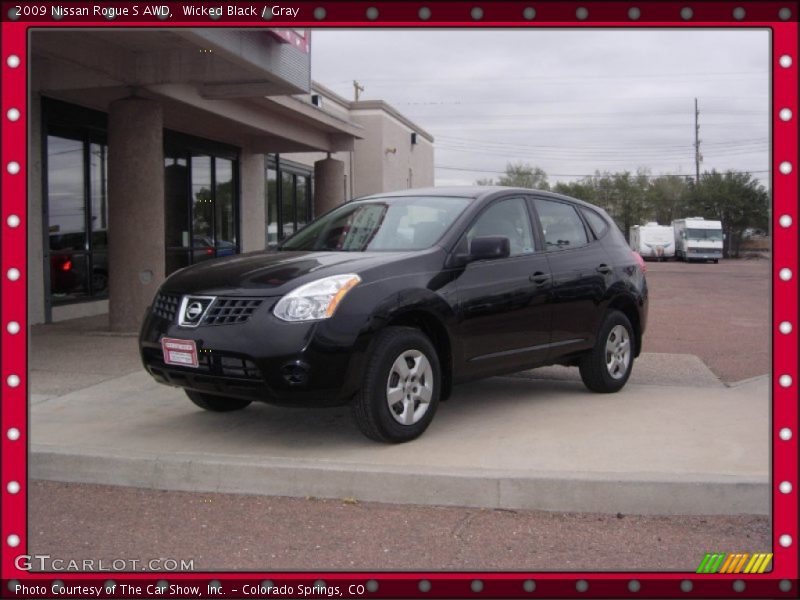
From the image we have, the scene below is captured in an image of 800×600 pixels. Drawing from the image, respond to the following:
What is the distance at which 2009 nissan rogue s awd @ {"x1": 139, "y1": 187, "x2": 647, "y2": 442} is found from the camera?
495 cm

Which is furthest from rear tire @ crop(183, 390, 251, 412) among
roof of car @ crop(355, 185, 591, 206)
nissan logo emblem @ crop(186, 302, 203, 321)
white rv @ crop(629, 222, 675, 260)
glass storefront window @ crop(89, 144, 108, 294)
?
white rv @ crop(629, 222, 675, 260)

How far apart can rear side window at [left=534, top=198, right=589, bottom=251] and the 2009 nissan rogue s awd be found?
1 cm

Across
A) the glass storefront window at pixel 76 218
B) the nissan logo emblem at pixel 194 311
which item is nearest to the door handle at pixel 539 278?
the nissan logo emblem at pixel 194 311

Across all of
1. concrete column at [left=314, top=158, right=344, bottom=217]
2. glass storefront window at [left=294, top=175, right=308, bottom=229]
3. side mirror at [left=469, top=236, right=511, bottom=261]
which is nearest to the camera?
side mirror at [left=469, top=236, right=511, bottom=261]

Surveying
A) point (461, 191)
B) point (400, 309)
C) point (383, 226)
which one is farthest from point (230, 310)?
point (461, 191)

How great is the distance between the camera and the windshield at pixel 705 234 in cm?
4738

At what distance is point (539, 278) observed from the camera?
6.36 metres

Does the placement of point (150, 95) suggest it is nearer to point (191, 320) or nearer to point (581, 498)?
point (191, 320)

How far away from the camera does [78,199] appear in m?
13.0

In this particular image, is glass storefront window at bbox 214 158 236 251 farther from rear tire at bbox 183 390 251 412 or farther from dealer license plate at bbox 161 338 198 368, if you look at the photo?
dealer license plate at bbox 161 338 198 368

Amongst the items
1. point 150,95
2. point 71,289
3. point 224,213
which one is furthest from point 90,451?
point 224,213

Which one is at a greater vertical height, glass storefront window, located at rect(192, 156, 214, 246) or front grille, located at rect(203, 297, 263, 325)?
glass storefront window, located at rect(192, 156, 214, 246)

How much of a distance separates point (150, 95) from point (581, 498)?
912cm

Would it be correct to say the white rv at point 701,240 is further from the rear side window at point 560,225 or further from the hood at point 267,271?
the hood at point 267,271
